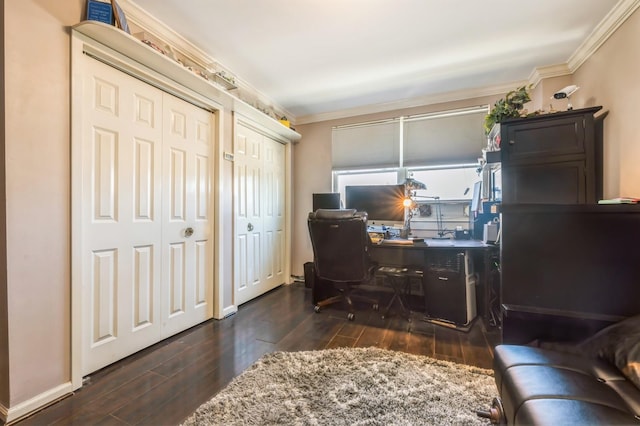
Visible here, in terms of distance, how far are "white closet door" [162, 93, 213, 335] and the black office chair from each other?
106 centimetres

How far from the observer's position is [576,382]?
0.98 metres

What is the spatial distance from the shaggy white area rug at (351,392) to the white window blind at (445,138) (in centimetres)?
226

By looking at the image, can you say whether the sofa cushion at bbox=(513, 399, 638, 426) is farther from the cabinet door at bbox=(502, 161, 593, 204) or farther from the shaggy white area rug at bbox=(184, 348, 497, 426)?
the cabinet door at bbox=(502, 161, 593, 204)

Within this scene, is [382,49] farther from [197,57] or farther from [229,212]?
[229,212]

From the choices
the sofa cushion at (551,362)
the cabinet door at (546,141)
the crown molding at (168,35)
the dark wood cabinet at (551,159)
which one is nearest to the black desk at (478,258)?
the dark wood cabinet at (551,159)

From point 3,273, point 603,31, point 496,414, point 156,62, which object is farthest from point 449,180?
point 3,273

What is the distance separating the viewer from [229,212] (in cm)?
281

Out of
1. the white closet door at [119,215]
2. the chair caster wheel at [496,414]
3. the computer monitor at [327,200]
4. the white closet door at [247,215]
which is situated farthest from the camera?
the computer monitor at [327,200]

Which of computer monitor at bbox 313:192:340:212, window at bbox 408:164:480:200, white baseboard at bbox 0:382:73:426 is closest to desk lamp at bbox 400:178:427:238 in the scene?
window at bbox 408:164:480:200

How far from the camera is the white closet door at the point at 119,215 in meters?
1.71

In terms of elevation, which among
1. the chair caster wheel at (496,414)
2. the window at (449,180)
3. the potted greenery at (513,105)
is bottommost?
the chair caster wheel at (496,414)

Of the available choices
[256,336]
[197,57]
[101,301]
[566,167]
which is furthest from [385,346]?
[197,57]

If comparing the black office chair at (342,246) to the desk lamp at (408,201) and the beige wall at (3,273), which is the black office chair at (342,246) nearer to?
the desk lamp at (408,201)

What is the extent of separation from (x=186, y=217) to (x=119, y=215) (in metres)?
0.55
